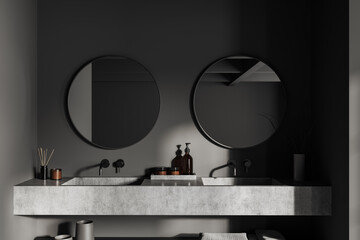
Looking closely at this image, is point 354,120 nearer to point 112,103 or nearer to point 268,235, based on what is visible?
point 268,235

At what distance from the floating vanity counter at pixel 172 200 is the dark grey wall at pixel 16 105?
0.15m

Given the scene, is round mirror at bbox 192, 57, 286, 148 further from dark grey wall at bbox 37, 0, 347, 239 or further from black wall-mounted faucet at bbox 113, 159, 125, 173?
black wall-mounted faucet at bbox 113, 159, 125, 173

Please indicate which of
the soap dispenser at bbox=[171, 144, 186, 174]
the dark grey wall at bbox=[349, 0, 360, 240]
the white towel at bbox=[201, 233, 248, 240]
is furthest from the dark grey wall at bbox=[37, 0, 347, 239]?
the dark grey wall at bbox=[349, 0, 360, 240]

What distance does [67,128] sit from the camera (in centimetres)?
300

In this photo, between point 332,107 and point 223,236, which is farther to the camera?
point 223,236

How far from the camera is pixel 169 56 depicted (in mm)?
3008

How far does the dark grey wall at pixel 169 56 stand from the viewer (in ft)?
9.82

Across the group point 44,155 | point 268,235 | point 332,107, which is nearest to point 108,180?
point 44,155

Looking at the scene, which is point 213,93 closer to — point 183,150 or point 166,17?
point 183,150

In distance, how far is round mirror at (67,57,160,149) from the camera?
297 centimetres

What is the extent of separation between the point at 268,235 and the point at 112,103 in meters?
1.38

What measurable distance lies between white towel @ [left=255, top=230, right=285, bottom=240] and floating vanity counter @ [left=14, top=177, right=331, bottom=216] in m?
0.26

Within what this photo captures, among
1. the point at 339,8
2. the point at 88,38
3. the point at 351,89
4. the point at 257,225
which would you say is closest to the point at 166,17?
the point at 88,38

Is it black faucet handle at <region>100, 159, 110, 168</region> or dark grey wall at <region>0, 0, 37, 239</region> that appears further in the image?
black faucet handle at <region>100, 159, 110, 168</region>
